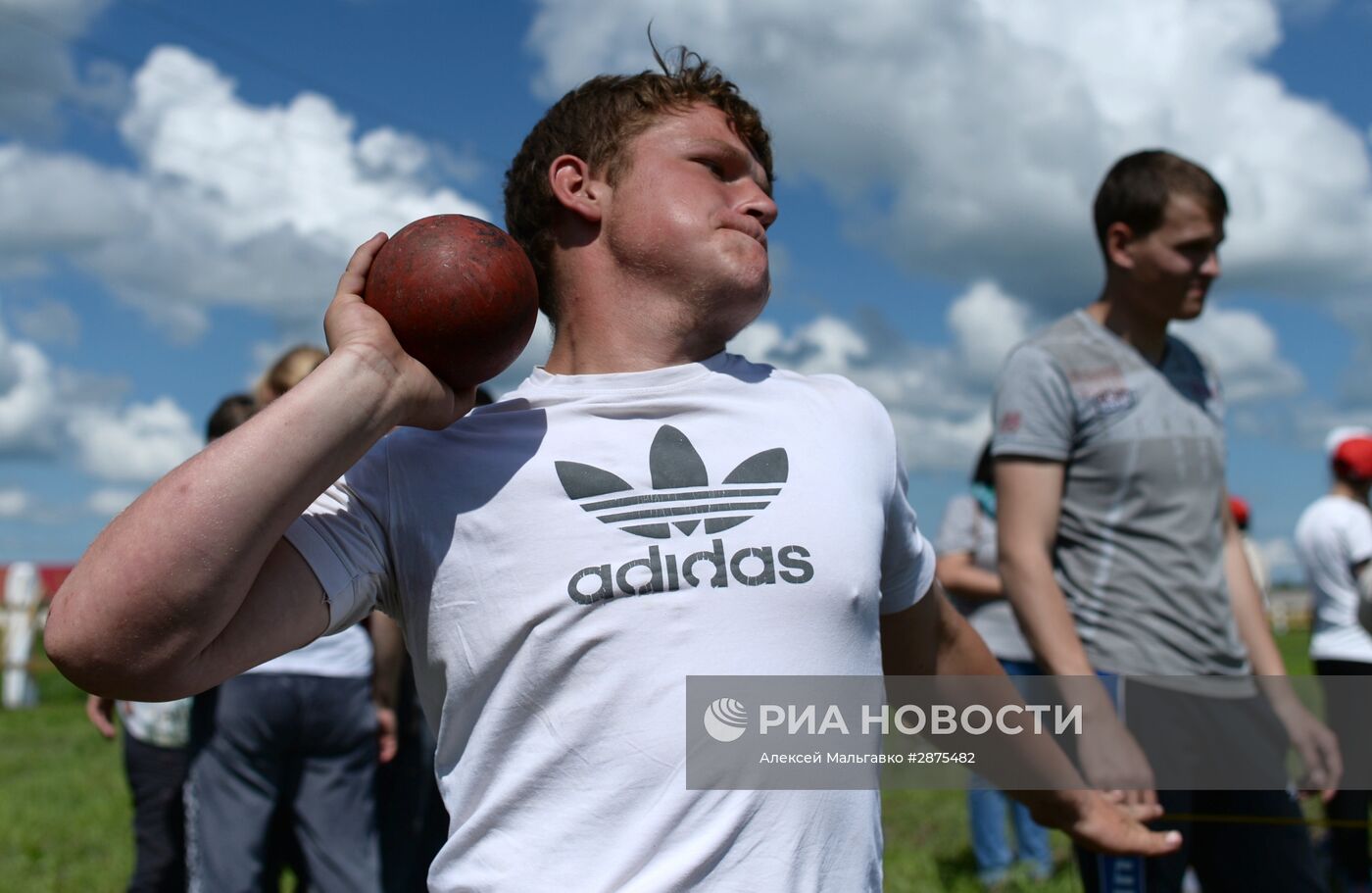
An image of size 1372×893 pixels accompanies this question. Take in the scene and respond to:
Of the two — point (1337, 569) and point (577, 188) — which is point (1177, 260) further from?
point (1337, 569)

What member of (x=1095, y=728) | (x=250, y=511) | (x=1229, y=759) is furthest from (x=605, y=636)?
(x=1229, y=759)

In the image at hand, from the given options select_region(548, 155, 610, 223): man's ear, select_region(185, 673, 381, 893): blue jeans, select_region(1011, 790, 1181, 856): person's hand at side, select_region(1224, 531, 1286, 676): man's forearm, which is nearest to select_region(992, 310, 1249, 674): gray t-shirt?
select_region(1224, 531, 1286, 676): man's forearm

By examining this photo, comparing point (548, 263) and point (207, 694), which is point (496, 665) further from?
point (207, 694)

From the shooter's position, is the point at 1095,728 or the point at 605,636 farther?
the point at 1095,728

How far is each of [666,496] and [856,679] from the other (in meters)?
0.42

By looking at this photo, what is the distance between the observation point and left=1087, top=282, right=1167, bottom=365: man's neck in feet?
11.9

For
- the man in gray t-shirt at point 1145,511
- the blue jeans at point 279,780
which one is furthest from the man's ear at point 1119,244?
the blue jeans at point 279,780

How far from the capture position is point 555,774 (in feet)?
5.82

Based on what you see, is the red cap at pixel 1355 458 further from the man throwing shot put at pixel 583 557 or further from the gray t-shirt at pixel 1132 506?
the man throwing shot put at pixel 583 557

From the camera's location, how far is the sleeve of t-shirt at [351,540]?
178 centimetres

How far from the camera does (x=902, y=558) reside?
2191 mm

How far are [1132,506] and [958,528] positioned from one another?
2998mm

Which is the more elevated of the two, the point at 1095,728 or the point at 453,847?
the point at 1095,728

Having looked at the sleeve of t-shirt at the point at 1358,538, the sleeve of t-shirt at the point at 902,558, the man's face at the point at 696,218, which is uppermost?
the sleeve of t-shirt at the point at 1358,538
